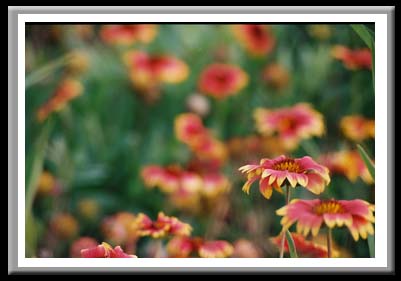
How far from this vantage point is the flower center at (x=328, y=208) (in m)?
1.15

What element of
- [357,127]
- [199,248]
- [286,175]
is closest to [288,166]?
[286,175]

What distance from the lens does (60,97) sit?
1.86 m

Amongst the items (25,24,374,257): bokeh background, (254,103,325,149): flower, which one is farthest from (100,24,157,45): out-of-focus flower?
(254,103,325,149): flower

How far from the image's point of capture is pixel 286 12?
53.1 inches

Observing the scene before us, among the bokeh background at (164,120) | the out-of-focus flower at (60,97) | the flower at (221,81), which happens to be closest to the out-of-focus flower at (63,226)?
the bokeh background at (164,120)

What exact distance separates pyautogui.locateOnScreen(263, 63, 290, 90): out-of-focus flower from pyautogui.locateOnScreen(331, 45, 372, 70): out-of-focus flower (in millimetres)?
166

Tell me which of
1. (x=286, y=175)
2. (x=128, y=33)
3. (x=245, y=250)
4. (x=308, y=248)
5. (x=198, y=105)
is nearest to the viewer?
(x=286, y=175)

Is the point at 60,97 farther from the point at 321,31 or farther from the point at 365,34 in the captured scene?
the point at 365,34

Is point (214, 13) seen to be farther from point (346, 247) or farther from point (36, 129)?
point (36, 129)

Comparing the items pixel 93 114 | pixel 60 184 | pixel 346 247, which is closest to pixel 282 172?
pixel 346 247

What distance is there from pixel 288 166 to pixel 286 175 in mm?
44

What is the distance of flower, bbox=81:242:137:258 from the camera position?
1131 millimetres

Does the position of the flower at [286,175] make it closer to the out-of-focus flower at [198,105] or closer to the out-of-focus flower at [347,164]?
the out-of-focus flower at [347,164]

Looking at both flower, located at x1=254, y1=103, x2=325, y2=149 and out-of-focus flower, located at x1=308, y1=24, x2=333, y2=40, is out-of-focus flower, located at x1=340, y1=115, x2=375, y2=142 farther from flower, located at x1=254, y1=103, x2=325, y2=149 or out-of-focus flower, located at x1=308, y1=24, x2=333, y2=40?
out-of-focus flower, located at x1=308, y1=24, x2=333, y2=40
